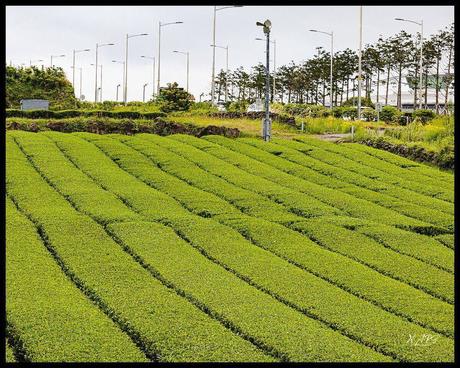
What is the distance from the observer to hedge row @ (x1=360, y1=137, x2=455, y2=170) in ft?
86.1

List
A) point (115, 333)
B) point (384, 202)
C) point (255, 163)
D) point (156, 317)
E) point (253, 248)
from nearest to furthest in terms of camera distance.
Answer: point (115, 333) < point (156, 317) < point (253, 248) < point (384, 202) < point (255, 163)

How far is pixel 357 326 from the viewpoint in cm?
954

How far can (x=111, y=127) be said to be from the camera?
32.4m

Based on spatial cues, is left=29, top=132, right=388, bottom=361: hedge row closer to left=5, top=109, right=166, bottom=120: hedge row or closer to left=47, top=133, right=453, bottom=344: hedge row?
left=47, top=133, right=453, bottom=344: hedge row

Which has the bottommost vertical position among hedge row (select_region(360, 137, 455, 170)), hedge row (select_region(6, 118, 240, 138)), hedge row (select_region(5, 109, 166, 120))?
hedge row (select_region(360, 137, 455, 170))

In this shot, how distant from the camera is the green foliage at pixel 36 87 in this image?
5516 cm

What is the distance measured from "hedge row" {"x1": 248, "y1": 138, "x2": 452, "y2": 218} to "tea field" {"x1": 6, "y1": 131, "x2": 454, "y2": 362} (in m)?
0.08

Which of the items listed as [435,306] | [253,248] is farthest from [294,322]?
[253,248]

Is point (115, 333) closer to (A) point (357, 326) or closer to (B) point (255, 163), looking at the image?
(A) point (357, 326)

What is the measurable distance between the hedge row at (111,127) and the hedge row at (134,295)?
1424 centimetres

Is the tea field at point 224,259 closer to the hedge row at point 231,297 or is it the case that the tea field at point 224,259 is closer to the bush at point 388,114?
the hedge row at point 231,297

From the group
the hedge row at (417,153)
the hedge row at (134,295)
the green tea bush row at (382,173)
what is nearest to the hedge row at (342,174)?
the green tea bush row at (382,173)

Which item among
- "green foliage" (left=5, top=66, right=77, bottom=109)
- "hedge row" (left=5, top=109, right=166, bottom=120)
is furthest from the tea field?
"green foliage" (left=5, top=66, right=77, bottom=109)

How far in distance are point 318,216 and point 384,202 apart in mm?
2911
